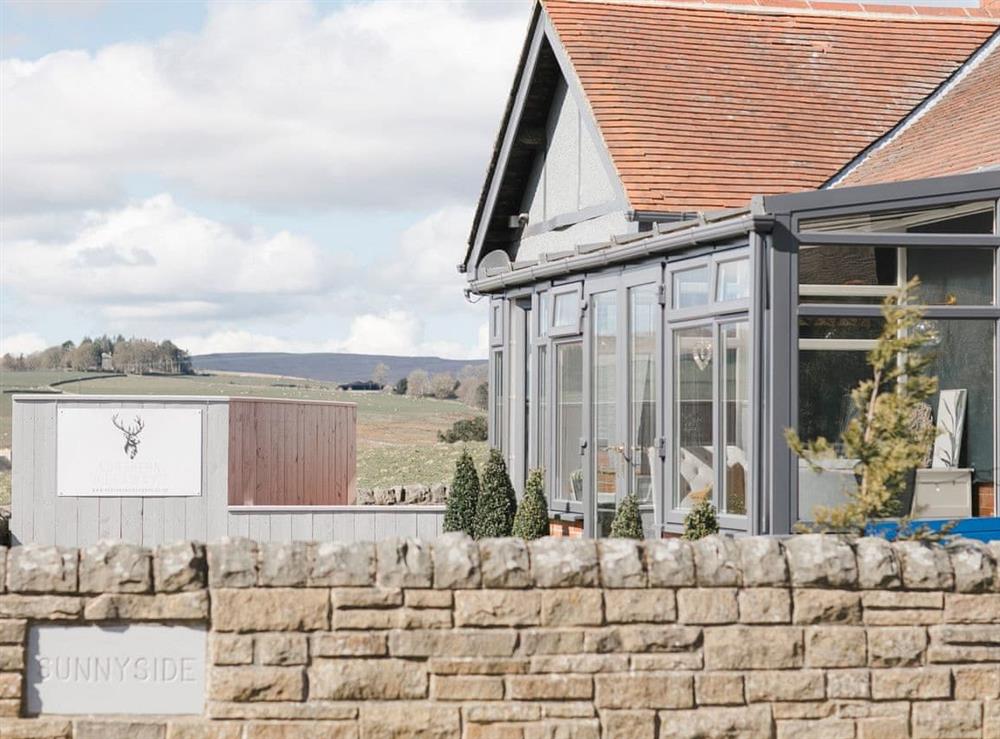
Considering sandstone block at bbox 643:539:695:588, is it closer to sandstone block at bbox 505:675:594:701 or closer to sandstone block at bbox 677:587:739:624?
sandstone block at bbox 677:587:739:624

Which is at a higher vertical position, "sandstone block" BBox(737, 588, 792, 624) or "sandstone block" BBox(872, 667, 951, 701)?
"sandstone block" BBox(737, 588, 792, 624)

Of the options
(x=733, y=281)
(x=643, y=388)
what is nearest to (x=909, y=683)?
(x=733, y=281)

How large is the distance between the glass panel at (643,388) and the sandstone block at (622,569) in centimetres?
585

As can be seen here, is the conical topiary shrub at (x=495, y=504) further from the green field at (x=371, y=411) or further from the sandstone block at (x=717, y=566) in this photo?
the green field at (x=371, y=411)

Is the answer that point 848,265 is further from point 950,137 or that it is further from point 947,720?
point 950,137

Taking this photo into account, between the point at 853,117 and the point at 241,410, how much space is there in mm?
8346

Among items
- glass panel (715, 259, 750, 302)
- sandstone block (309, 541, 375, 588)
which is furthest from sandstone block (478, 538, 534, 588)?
glass panel (715, 259, 750, 302)

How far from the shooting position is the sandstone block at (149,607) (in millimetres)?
7441

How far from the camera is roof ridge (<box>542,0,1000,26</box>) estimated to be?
21.0 meters

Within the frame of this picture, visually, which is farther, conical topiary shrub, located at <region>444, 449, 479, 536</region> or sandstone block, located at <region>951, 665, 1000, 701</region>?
conical topiary shrub, located at <region>444, 449, 479, 536</region>

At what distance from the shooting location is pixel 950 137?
17000 mm

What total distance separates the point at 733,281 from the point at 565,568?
17.0 feet

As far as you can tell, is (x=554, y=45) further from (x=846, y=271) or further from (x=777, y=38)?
(x=846, y=271)

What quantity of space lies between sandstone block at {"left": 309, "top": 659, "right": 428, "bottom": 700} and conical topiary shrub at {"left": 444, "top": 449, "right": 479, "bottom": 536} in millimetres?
8831
